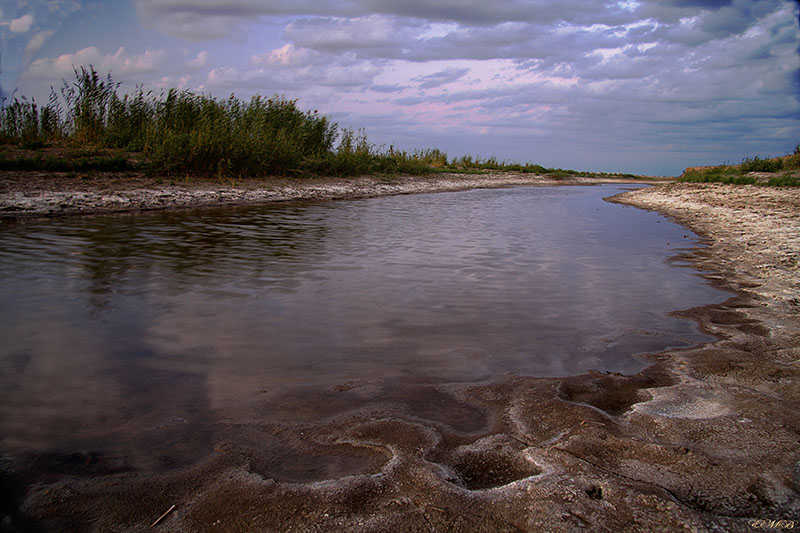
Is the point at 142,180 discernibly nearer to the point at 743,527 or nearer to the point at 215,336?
the point at 215,336

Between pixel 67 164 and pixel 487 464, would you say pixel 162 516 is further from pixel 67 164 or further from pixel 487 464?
pixel 67 164

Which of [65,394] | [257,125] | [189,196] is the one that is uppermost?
[257,125]

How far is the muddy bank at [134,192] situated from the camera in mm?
10578

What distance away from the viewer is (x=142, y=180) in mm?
13578

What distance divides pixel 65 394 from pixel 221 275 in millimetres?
3258

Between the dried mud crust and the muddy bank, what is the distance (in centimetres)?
1005

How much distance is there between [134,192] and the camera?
1236cm

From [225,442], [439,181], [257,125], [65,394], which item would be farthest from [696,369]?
[439,181]

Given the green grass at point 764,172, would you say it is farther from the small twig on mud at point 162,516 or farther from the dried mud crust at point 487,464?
the small twig on mud at point 162,516

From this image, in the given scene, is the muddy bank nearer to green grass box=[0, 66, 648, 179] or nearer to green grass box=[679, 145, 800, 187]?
green grass box=[0, 66, 648, 179]

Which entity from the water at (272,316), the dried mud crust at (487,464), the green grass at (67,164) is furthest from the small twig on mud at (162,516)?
the green grass at (67,164)

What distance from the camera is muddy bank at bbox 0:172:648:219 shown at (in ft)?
34.7

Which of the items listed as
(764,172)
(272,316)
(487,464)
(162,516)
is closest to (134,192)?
(272,316)

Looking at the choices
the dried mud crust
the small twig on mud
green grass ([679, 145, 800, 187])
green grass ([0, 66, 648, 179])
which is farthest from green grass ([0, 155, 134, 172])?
green grass ([679, 145, 800, 187])
